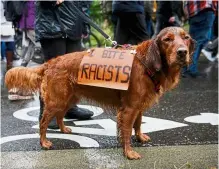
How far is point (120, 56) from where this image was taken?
431cm

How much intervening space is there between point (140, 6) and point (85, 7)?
221 cm

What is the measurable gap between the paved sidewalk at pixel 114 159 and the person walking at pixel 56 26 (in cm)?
86

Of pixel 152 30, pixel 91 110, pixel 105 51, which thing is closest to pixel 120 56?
pixel 105 51

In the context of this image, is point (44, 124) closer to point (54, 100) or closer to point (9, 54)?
point (54, 100)

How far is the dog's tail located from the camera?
468 cm

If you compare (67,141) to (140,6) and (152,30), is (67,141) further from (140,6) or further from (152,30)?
(152,30)

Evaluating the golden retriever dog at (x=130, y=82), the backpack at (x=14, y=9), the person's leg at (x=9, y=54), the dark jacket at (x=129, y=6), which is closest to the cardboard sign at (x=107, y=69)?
the golden retriever dog at (x=130, y=82)

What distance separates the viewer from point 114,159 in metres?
4.24

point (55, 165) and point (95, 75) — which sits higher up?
point (95, 75)

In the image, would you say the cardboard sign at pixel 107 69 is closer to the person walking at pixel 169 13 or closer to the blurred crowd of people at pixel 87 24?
the blurred crowd of people at pixel 87 24

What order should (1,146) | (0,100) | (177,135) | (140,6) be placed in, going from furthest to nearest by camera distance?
1. (140,6)
2. (0,100)
3. (177,135)
4. (1,146)

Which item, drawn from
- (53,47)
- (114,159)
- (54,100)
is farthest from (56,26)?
(114,159)

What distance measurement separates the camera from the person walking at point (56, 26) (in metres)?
5.02

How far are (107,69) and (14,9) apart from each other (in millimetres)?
3729
